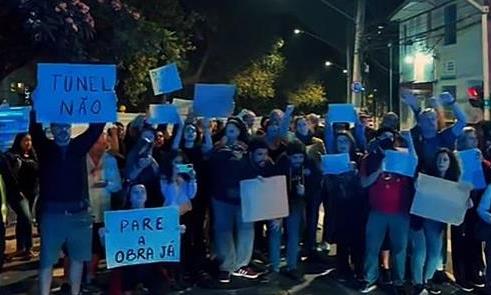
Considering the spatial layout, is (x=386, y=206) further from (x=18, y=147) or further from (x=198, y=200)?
(x=18, y=147)

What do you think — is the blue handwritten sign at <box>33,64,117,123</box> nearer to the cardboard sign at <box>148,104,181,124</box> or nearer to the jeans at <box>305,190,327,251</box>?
the cardboard sign at <box>148,104,181,124</box>

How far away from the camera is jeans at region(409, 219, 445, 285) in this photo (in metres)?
6.72

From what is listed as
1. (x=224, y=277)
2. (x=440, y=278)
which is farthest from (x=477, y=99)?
(x=224, y=277)

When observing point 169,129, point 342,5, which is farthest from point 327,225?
point 342,5

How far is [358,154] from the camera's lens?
780 centimetres

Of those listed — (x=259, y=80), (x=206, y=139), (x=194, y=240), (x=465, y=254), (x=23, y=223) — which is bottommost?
(x=465, y=254)

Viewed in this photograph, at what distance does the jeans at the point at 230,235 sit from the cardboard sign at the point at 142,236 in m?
0.83

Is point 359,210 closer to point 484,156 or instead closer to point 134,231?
point 484,156

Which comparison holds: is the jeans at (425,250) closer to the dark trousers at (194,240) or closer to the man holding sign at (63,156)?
the dark trousers at (194,240)

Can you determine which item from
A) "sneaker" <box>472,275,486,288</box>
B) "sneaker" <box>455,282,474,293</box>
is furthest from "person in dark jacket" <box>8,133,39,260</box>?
"sneaker" <box>472,275,486,288</box>

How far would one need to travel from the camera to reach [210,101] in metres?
7.22

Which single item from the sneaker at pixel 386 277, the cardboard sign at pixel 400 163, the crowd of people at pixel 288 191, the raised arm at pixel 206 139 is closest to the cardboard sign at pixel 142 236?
the crowd of people at pixel 288 191

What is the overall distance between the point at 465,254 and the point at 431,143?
43.2 inches

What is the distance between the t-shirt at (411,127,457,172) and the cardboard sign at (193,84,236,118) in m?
1.81
